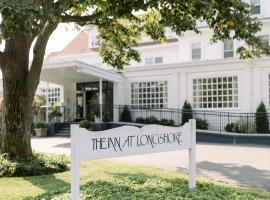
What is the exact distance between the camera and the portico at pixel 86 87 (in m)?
23.8

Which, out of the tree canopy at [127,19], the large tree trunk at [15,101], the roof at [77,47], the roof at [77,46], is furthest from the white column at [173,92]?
the roof at [77,46]

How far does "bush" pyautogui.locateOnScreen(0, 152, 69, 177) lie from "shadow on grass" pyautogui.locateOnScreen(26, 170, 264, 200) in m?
3.45

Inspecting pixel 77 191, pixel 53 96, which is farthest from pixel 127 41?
pixel 53 96

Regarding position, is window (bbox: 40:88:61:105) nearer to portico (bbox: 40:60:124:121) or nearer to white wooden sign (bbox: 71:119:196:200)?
portico (bbox: 40:60:124:121)

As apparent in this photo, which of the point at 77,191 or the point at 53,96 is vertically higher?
the point at 53,96

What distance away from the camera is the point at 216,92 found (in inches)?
917

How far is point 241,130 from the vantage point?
2041 centimetres

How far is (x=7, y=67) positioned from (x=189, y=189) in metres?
6.72

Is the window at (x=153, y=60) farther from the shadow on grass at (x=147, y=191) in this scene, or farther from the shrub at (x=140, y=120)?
the shadow on grass at (x=147, y=191)

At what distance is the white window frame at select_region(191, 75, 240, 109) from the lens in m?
22.7

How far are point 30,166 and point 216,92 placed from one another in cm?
1469

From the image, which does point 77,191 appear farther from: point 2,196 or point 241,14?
point 241,14

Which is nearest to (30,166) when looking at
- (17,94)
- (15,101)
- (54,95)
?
(15,101)

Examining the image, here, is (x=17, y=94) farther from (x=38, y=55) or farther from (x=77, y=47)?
(x=77, y=47)
